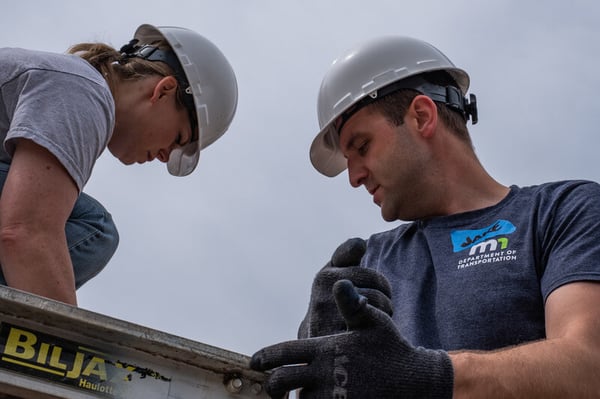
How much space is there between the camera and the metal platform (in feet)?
7.06


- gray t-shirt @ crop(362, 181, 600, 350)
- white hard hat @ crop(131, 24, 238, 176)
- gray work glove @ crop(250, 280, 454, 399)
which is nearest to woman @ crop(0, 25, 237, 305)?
white hard hat @ crop(131, 24, 238, 176)

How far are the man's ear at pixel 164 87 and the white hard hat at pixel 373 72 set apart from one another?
0.93 m

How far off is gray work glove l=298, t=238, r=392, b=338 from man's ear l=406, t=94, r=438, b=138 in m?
1.63

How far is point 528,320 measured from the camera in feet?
10.2

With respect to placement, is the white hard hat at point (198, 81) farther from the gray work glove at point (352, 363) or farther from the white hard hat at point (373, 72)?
the gray work glove at point (352, 363)

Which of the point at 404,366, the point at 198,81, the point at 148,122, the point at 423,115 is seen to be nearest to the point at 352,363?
the point at 404,366

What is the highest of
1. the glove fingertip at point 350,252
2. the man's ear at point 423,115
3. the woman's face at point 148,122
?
the man's ear at point 423,115

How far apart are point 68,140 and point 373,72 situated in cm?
211

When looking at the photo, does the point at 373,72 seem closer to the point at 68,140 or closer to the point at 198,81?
the point at 198,81

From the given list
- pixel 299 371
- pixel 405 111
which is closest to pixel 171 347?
pixel 299 371

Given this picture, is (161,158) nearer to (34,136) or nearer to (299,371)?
(34,136)

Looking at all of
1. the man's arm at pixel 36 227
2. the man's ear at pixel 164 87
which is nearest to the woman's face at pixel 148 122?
the man's ear at pixel 164 87

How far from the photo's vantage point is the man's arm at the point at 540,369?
101 inches

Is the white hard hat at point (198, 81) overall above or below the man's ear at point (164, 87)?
above
